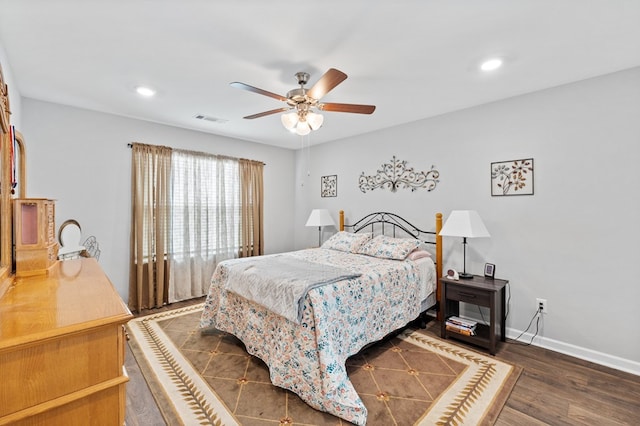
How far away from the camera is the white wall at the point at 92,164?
3.15 metres

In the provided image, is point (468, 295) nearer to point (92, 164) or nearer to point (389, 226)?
point (389, 226)

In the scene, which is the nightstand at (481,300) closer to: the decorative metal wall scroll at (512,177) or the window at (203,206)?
the decorative metal wall scroll at (512,177)

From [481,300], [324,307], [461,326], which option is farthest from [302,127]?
[461,326]

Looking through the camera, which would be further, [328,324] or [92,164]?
[92,164]

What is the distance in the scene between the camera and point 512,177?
3045 mm

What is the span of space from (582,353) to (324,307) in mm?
2475

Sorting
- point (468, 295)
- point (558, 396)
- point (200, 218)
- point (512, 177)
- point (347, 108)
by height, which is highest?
point (347, 108)

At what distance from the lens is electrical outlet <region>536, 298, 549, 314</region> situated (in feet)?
9.35

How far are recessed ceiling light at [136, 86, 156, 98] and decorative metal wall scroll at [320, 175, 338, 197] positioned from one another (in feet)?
9.32

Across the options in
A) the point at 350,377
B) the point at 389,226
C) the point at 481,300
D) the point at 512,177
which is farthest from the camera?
the point at 389,226

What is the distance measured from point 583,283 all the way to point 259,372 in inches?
118

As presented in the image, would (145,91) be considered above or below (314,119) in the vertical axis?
above

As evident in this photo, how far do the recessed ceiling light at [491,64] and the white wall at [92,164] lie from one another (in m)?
3.73

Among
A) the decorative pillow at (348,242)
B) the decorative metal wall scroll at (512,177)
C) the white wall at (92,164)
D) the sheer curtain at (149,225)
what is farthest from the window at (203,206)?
the decorative metal wall scroll at (512,177)
